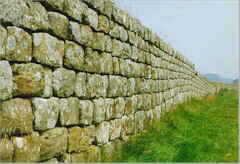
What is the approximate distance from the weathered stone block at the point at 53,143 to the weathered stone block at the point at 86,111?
0.35m

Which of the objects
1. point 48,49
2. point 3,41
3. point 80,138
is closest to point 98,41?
point 48,49

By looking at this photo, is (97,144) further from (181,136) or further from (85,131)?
(181,136)

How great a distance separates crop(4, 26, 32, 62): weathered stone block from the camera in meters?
2.47

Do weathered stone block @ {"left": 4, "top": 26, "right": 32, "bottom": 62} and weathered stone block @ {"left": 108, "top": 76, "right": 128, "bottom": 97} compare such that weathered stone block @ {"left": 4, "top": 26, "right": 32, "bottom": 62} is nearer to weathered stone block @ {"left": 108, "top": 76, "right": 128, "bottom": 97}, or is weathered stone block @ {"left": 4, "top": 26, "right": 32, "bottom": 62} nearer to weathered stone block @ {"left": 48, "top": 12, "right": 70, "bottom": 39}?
weathered stone block @ {"left": 48, "top": 12, "right": 70, "bottom": 39}

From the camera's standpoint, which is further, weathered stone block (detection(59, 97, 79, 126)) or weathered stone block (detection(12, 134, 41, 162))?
weathered stone block (detection(59, 97, 79, 126))

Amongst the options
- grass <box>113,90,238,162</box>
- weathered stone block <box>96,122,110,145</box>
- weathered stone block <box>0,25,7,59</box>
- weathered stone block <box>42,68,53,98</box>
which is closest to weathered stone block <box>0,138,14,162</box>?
weathered stone block <box>42,68,53,98</box>

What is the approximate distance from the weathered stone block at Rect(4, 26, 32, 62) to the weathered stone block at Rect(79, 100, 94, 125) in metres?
1.02

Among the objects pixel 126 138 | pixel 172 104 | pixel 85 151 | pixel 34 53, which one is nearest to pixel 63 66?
pixel 34 53

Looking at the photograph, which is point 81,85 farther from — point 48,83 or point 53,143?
point 53,143

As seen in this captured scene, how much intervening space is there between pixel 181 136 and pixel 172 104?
3311 mm

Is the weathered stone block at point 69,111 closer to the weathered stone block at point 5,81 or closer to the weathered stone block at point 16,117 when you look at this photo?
the weathered stone block at point 16,117

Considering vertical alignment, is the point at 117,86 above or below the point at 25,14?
below

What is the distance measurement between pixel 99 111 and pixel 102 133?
303 millimetres

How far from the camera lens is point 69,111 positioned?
10.6 ft
